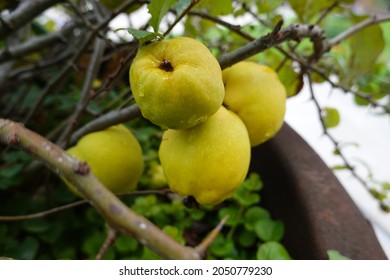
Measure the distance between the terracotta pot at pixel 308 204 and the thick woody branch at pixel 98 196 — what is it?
305 millimetres

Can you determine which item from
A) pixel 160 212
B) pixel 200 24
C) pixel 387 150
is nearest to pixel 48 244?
pixel 160 212

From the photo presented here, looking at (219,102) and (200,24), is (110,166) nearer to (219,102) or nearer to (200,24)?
(219,102)

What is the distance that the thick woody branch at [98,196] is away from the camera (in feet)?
0.72

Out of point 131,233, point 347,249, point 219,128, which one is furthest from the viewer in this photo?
point 347,249

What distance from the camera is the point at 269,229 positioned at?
61 cm

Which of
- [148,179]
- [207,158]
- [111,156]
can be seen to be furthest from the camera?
[148,179]

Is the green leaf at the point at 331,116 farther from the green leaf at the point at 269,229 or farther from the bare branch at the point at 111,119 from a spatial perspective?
the bare branch at the point at 111,119

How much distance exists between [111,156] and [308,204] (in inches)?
9.3

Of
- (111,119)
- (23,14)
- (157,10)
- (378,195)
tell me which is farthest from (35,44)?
(378,195)

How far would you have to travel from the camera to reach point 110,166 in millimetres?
456

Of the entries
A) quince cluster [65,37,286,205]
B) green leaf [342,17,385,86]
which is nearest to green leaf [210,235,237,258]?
quince cluster [65,37,286,205]

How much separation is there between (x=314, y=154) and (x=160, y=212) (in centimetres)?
22

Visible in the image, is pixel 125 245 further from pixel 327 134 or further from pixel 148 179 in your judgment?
pixel 327 134

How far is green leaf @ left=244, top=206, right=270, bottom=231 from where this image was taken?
637 mm
